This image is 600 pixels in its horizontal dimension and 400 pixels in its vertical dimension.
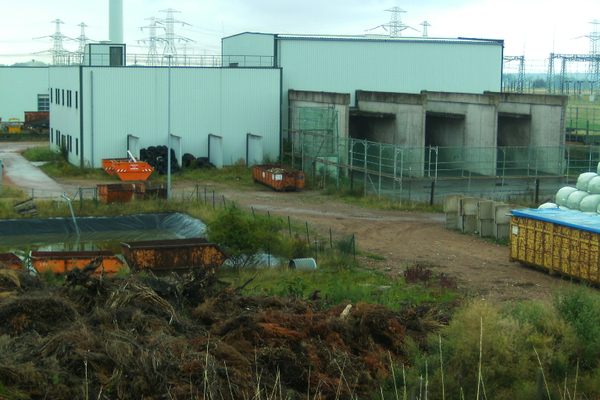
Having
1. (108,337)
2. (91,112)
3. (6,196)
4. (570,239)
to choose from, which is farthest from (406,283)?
(91,112)

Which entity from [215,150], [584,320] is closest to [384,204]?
[215,150]

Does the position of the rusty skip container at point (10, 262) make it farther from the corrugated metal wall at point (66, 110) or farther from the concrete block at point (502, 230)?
the corrugated metal wall at point (66, 110)

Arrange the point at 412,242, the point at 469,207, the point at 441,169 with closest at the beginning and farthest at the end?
1. the point at 412,242
2. the point at 469,207
3. the point at 441,169

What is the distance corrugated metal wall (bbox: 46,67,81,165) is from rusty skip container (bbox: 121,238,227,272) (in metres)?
27.2

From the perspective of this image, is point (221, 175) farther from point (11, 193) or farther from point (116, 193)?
point (11, 193)

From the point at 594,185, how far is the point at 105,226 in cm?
1806

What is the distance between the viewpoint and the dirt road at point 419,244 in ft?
83.7

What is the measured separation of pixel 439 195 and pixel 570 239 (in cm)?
1656

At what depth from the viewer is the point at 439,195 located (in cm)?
4222

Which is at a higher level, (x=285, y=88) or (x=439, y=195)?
(x=285, y=88)

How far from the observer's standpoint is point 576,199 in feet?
99.3

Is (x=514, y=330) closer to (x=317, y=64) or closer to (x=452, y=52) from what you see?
(x=317, y=64)

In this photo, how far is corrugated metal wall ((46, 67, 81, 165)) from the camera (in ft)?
172

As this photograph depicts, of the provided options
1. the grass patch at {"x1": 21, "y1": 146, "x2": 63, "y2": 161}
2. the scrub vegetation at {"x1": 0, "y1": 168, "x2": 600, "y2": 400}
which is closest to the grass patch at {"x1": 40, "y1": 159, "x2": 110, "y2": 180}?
the grass patch at {"x1": 21, "y1": 146, "x2": 63, "y2": 161}
